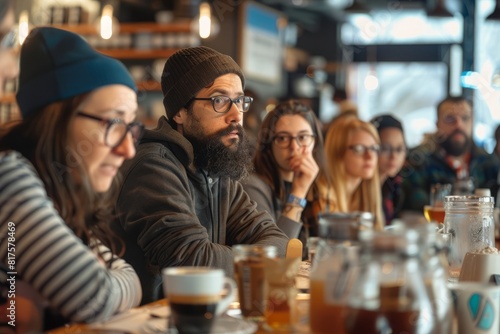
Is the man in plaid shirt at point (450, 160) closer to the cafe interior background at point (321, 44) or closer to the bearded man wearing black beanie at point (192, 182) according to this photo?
the cafe interior background at point (321, 44)

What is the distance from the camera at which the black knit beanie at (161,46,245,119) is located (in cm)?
289

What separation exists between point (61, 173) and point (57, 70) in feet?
0.73

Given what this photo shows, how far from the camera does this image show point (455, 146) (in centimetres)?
568

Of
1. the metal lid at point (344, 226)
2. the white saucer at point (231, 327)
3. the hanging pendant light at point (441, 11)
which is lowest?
the white saucer at point (231, 327)

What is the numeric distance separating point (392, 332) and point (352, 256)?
0.48ft

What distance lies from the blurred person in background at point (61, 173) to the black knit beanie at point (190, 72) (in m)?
1.09

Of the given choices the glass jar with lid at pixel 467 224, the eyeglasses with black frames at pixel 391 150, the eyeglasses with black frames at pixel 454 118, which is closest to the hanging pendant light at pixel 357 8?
the eyeglasses with black frames at pixel 454 118

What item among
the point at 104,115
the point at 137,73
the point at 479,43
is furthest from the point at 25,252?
the point at 479,43

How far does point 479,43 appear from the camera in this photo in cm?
972

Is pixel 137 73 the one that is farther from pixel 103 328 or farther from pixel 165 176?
pixel 103 328

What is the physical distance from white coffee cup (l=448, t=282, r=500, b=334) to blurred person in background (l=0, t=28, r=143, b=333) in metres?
0.71

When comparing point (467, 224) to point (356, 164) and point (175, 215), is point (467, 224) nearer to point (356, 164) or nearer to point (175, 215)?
point (175, 215)

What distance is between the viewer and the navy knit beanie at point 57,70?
5.65 feet

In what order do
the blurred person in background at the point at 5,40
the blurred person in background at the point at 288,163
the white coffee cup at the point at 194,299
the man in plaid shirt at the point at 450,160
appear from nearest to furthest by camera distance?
the white coffee cup at the point at 194,299
the blurred person in background at the point at 5,40
the blurred person in background at the point at 288,163
the man in plaid shirt at the point at 450,160
